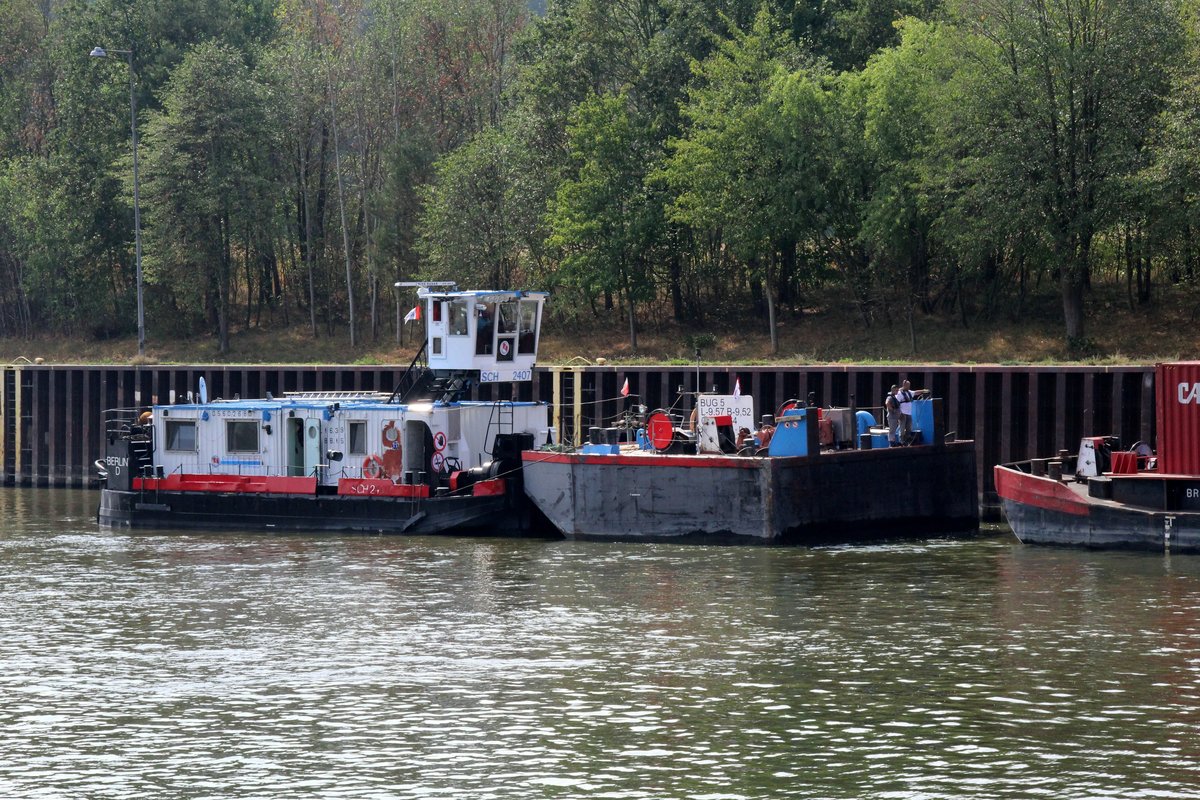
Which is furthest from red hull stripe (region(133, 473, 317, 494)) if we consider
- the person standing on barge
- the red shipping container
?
the red shipping container

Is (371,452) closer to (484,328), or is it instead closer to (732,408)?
(484,328)

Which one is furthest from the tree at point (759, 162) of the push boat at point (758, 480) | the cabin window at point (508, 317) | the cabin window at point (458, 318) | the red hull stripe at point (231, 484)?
the red hull stripe at point (231, 484)

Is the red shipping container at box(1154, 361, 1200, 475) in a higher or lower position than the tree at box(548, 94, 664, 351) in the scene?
lower

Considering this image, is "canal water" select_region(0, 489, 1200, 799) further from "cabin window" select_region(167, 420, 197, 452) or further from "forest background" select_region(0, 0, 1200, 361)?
"forest background" select_region(0, 0, 1200, 361)

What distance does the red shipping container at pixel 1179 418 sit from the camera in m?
31.2

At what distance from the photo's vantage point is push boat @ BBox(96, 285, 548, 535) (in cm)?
3516

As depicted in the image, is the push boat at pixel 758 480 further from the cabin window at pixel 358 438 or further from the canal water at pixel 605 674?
the cabin window at pixel 358 438

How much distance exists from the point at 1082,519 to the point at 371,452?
15.4 meters

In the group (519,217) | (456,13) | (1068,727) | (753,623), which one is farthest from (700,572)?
(456,13)

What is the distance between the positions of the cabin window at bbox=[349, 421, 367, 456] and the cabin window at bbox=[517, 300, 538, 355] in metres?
4.22

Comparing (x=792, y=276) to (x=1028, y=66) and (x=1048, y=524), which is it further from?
(x=1048, y=524)

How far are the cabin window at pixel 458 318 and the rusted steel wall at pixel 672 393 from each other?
1.59 metres

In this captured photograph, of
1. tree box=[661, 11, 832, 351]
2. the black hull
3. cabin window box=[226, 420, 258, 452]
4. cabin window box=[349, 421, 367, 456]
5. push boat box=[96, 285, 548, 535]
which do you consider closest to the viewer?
the black hull

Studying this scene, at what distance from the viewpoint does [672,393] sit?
43469 millimetres
